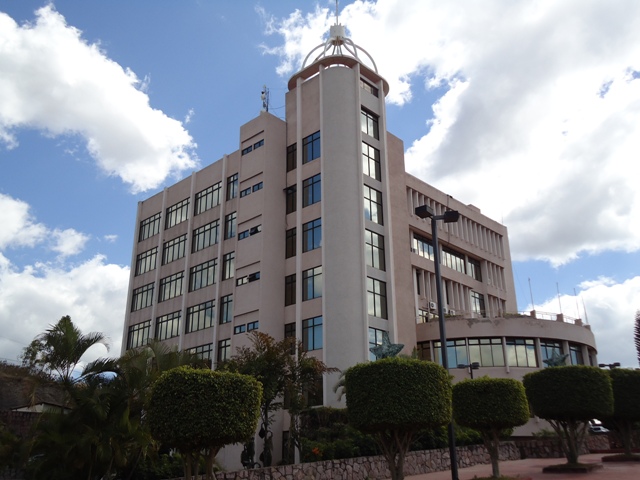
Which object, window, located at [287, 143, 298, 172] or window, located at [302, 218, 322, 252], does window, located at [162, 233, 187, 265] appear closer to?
window, located at [287, 143, 298, 172]

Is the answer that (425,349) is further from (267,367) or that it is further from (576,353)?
(267,367)

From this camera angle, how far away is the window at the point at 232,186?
1898 inches

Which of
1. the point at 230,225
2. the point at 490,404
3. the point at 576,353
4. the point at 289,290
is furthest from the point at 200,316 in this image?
the point at 490,404

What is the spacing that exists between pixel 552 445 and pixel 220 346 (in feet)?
76.3

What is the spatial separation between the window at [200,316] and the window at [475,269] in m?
22.0

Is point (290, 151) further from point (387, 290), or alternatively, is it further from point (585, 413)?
point (585, 413)

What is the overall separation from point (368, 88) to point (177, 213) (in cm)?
2090

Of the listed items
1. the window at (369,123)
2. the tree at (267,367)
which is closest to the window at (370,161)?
the window at (369,123)

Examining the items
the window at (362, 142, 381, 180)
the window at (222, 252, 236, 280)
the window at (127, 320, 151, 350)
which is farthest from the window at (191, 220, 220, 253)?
the window at (362, 142, 381, 180)

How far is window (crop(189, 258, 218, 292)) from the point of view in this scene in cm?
4819

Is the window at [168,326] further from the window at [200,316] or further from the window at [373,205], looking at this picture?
the window at [373,205]

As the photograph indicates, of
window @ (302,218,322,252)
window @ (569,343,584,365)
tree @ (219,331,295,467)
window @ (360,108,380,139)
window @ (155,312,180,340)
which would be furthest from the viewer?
window @ (155,312,180,340)

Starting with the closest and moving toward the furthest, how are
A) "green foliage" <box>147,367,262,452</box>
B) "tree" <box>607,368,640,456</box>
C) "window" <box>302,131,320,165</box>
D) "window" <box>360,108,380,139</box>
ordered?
"green foliage" <box>147,367,262,452</box> < "tree" <box>607,368,640,456</box> < "window" <box>302,131,320,165</box> < "window" <box>360,108,380,139</box>

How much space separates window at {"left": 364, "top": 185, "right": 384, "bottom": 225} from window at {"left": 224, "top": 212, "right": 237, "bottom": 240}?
1157 cm
